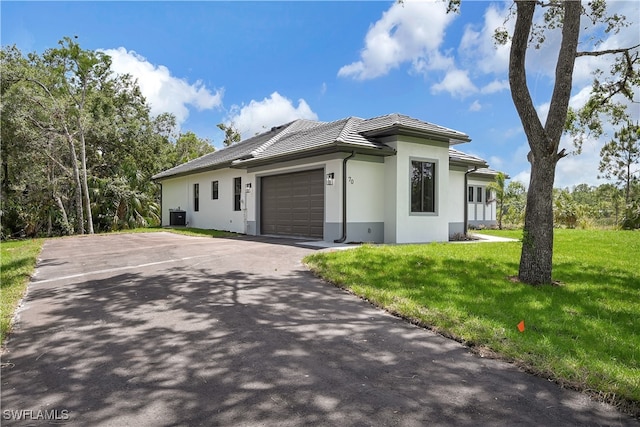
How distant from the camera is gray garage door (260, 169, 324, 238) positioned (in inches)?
524

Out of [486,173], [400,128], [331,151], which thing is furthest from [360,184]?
[486,173]

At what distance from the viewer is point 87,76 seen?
62.0 feet

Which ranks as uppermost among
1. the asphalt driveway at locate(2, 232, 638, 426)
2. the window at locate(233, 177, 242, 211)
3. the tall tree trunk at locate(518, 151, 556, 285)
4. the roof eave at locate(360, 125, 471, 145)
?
the roof eave at locate(360, 125, 471, 145)

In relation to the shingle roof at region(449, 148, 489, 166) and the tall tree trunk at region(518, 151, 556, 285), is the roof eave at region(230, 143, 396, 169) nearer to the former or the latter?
the shingle roof at region(449, 148, 489, 166)

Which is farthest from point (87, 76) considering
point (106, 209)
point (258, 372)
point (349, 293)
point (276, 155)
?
point (258, 372)

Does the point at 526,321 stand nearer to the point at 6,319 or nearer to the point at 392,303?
the point at 392,303

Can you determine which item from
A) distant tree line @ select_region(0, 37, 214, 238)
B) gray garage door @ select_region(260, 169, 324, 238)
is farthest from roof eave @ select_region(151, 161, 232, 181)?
gray garage door @ select_region(260, 169, 324, 238)

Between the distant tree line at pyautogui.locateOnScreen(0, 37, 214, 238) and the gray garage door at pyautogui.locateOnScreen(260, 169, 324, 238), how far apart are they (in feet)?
31.2

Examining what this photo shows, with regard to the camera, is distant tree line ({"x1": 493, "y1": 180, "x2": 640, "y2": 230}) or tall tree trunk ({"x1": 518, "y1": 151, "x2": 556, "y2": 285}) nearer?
tall tree trunk ({"x1": 518, "y1": 151, "x2": 556, "y2": 285})

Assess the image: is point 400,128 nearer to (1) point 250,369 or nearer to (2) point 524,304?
(2) point 524,304

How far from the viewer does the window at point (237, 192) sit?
56.7ft

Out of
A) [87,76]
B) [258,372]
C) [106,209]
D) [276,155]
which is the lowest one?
[258,372]

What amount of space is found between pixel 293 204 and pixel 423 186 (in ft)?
15.3

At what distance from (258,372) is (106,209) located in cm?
2055
